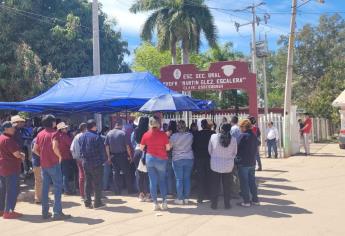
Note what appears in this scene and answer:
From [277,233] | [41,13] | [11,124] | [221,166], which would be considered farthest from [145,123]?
[41,13]

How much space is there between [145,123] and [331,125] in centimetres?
3208

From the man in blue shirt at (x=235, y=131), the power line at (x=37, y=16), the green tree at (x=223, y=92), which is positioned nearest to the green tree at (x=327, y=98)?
the green tree at (x=223, y=92)

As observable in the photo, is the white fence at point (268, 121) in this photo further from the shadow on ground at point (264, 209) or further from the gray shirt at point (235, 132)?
the shadow on ground at point (264, 209)

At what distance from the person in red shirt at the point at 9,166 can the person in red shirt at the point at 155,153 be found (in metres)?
2.42

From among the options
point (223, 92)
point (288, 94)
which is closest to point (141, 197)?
point (288, 94)

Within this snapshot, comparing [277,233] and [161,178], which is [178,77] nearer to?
[161,178]

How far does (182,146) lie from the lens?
31.5ft

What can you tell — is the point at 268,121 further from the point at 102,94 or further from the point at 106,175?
the point at 106,175

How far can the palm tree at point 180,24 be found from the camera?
29.5 metres

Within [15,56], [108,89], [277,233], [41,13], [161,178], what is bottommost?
[277,233]

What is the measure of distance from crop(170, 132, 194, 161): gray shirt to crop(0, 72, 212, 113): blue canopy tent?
257cm

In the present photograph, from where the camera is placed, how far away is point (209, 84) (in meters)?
17.5

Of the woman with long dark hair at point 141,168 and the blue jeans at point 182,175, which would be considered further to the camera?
the woman with long dark hair at point 141,168

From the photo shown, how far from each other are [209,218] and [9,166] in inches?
153
